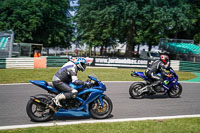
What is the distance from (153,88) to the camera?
9.55 m

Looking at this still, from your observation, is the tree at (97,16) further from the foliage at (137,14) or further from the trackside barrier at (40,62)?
the trackside barrier at (40,62)

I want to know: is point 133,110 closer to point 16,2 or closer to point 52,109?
point 52,109

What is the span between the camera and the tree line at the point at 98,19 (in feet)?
92.4

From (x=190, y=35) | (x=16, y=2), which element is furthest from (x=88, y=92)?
(x=190, y=35)

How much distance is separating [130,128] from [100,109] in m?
1.14

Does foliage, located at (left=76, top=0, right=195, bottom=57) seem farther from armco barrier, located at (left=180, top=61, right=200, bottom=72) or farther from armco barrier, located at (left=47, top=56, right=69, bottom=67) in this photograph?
armco barrier, located at (left=47, top=56, right=69, bottom=67)

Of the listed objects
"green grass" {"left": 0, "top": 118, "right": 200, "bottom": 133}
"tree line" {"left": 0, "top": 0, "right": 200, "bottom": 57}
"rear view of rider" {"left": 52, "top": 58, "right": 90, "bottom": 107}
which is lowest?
"green grass" {"left": 0, "top": 118, "right": 200, "bottom": 133}

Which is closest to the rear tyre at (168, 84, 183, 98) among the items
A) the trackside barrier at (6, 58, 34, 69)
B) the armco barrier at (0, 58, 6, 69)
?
the trackside barrier at (6, 58, 34, 69)

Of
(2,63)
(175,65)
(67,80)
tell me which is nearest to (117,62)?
(175,65)

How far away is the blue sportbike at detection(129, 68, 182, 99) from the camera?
30.8 feet

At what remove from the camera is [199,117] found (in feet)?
22.2

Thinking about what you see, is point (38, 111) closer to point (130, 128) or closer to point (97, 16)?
point (130, 128)

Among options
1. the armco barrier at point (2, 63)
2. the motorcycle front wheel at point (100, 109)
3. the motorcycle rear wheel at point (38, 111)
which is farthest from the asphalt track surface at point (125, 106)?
the armco barrier at point (2, 63)

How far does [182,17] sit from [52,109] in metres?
25.1
